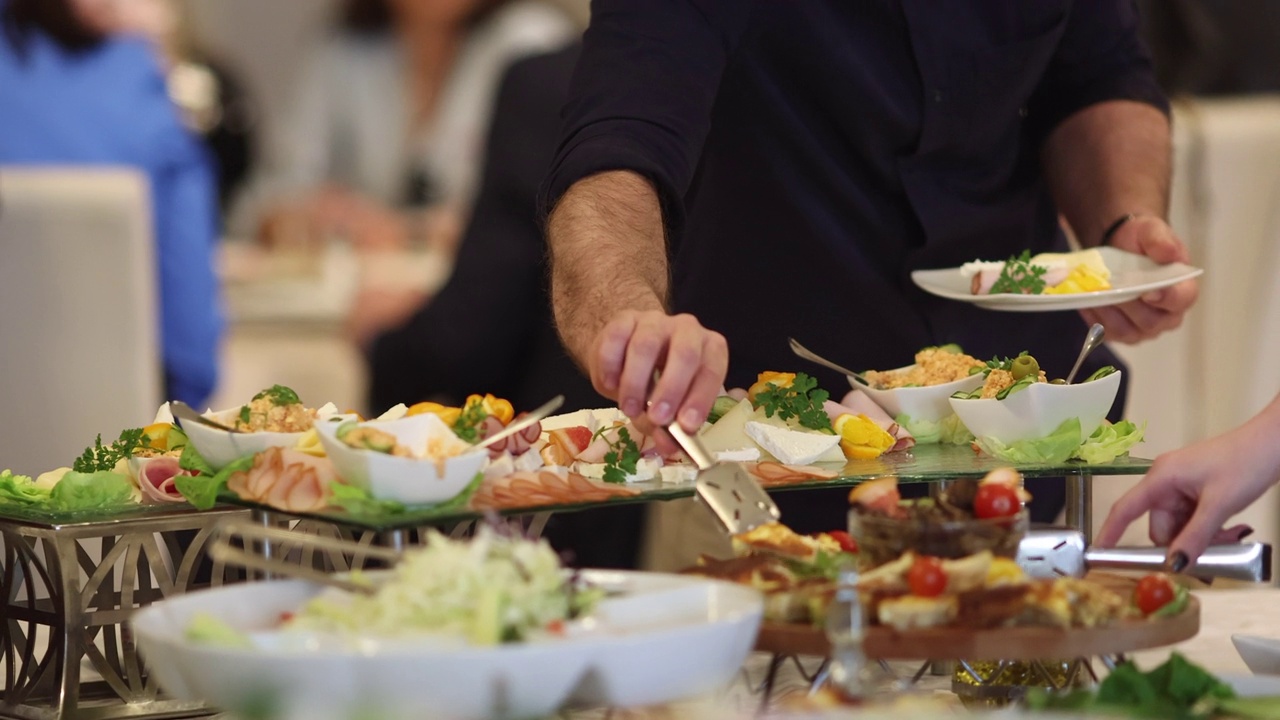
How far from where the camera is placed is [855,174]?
2.35 meters

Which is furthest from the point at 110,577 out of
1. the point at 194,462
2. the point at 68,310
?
the point at 68,310

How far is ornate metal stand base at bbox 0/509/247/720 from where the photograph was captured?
1445mm

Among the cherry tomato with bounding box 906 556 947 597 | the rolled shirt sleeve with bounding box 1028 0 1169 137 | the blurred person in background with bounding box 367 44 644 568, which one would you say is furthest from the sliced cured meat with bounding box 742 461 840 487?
the blurred person in background with bounding box 367 44 644 568

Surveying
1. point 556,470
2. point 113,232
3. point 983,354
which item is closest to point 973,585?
point 556,470

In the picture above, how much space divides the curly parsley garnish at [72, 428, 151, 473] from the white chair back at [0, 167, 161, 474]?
5.59 ft

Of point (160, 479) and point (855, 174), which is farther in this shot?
point (855, 174)

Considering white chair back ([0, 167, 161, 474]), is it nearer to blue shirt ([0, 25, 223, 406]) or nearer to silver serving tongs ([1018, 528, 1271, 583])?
blue shirt ([0, 25, 223, 406])

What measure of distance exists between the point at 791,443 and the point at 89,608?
2.34ft

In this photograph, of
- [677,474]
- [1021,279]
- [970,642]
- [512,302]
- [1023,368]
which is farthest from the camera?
[512,302]

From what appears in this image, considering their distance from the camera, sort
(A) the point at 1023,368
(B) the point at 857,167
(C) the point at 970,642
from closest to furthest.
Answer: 1. (C) the point at 970,642
2. (A) the point at 1023,368
3. (B) the point at 857,167

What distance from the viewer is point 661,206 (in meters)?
2.05

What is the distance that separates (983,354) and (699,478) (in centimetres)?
103

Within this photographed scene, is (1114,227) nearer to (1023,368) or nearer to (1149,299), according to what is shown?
(1149,299)

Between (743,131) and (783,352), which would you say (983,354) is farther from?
(743,131)
